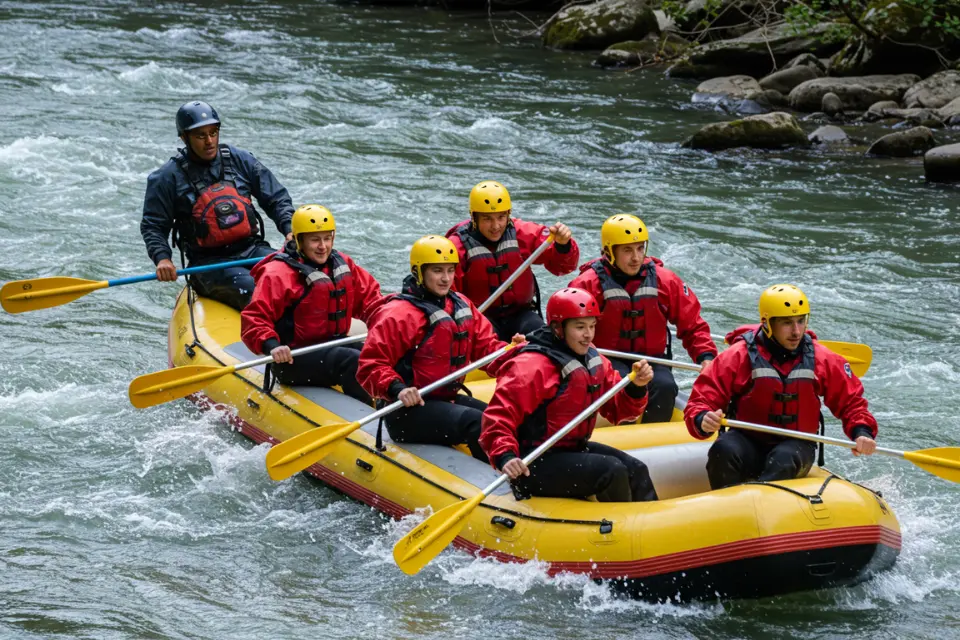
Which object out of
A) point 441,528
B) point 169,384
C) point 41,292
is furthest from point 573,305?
point 41,292

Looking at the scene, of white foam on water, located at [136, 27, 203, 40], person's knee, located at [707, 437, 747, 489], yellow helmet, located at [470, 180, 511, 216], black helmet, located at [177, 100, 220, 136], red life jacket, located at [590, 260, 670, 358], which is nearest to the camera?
person's knee, located at [707, 437, 747, 489]

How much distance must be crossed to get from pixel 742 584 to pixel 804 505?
0.44 metres

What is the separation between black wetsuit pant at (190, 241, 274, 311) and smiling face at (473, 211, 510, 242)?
1.53 m

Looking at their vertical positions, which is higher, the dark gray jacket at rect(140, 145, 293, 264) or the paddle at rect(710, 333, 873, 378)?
the dark gray jacket at rect(140, 145, 293, 264)

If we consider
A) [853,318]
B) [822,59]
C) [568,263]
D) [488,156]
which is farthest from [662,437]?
[822,59]

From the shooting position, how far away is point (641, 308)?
671cm

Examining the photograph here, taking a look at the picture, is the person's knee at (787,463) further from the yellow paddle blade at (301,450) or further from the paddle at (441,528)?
the yellow paddle blade at (301,450)

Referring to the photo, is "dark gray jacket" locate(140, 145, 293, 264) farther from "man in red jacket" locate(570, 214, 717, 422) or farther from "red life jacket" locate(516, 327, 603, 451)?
"red life jacket" locate(516, 327, 603, 451)

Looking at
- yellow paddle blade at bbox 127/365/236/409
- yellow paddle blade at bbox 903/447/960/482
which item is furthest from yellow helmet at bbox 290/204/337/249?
yellow paddle blade at bbox 903/447/960/482

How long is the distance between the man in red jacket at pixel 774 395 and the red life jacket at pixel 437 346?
1.27m

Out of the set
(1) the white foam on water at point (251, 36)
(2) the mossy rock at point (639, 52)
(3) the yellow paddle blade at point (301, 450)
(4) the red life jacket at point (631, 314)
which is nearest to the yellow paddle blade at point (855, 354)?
(4) the red life jacket at point (631, 314)

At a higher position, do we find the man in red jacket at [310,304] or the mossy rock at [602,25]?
the mossy rock at [602,25]

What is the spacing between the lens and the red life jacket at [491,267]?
24.6 ft

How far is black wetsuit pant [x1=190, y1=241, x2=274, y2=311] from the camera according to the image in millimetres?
8172
